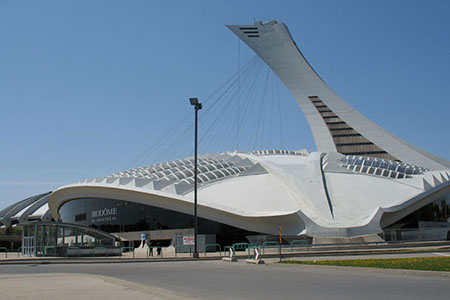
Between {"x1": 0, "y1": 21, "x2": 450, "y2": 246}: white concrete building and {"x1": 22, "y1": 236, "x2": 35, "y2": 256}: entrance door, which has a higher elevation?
{"x1": 0, "y1": 21, "x2": 450, "y2": 246}: white concrete building

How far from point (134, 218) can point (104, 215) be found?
13.3ft

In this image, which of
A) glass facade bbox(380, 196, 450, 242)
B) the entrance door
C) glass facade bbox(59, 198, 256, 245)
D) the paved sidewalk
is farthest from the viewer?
glass facade bbox(59, 198, 256, 245)

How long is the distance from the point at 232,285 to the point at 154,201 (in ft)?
83.8

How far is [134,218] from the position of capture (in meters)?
39.0

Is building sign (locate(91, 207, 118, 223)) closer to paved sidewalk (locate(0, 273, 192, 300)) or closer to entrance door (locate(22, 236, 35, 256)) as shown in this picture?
entrance door (locate(22, 236, 35, 256))

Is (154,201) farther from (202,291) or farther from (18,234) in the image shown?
(18,234)

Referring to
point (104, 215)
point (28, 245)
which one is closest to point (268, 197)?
point (104, 215)

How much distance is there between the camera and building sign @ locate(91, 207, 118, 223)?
133 ft

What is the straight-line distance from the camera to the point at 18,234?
59000 millimetres

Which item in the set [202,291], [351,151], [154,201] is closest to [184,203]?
[154,201]

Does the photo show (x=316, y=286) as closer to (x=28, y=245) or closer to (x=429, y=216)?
(x=28, y=245)

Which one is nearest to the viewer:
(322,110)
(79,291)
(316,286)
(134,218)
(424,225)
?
(79,291)

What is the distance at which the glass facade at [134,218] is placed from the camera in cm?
3459

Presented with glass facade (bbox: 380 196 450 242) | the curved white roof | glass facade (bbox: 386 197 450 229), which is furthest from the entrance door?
glass facade (bbox: 386 197 450 229)
